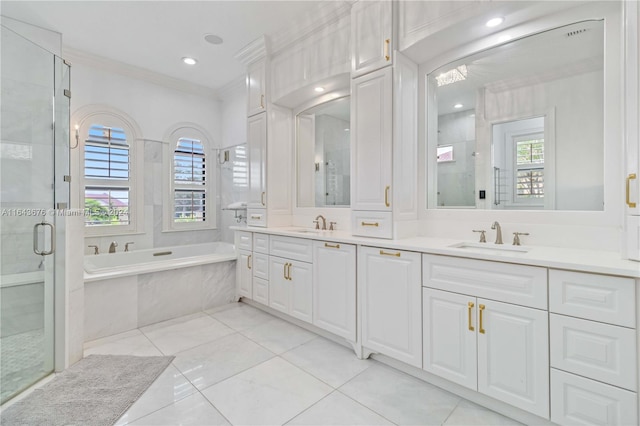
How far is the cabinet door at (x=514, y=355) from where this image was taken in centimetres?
142

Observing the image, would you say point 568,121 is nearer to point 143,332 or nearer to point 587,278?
point 587,278

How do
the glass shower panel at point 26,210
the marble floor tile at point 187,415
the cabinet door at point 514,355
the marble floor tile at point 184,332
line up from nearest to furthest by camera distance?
the cabinet door at point 514,355 → the marble floor tile at point 187,415 → the glass shower panel at point 26,210 → the marble floor tile at point 184,332

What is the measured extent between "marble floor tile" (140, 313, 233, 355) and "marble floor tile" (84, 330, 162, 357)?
6 centimetres

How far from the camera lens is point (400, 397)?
1.75 metres

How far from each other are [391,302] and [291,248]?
112cm

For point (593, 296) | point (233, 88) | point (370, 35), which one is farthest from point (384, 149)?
point (233, 88)

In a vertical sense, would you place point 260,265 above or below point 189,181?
below

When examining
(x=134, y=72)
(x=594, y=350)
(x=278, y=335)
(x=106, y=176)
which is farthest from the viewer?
(x=134, y=72)

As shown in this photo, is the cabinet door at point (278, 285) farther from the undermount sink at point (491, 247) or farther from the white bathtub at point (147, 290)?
the undermount sink at point (491, 247)

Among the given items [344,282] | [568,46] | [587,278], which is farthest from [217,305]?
[568,46]

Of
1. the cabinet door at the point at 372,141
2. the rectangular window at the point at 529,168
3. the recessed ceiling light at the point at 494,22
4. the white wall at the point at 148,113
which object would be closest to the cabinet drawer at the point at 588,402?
the rectangular window at the point at 529,168

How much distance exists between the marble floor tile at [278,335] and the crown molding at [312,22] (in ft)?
9.64

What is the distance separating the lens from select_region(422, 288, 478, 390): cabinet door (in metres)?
1.65

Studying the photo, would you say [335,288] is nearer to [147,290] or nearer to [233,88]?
[147,290]
